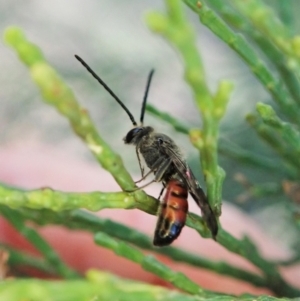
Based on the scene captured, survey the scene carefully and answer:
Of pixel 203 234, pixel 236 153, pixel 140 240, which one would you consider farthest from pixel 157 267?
pixel 236 153

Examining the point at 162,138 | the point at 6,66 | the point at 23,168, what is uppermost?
the point at 6,66

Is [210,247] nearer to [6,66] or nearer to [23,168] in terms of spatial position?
[23,168]

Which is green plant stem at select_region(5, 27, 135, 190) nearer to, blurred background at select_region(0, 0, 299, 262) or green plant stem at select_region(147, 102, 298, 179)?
green plant stem at select_region(147, 102, 298, 179)

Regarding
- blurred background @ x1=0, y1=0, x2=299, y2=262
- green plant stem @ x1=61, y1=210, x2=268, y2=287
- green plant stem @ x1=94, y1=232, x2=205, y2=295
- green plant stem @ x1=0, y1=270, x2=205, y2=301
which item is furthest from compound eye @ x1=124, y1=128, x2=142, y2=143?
blurred background @ x1=0, y1=0, x2=299, y2=262

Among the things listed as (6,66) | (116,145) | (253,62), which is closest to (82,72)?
(116,145)

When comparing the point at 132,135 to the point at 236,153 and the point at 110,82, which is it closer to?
the point at 236,153

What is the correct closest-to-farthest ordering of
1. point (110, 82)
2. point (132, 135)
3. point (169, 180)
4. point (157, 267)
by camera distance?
1. point (157, 267)
2. point (169, 180)
3. point (132, 135)
4. point (110, 82)
